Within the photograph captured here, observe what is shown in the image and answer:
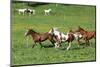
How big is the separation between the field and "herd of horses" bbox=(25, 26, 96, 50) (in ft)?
0.13

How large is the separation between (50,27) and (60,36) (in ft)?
0.53

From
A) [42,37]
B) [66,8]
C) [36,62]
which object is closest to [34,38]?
[42,37]

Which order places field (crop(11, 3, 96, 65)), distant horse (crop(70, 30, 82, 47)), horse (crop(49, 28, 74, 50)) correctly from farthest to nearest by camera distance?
distant horse (crop(70, 30, 82, 47)) → horse (crop(49, 28, 74, 50)) → field (crop(11, 3, 96, 65))

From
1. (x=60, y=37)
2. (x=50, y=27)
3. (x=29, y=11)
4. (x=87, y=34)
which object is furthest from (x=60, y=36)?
(x=29, y=11)

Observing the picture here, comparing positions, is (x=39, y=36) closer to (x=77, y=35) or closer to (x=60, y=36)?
(x=60, y=36)

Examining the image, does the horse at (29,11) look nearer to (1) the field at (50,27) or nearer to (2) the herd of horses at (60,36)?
(1) the field at (50,27)

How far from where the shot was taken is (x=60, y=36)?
2598 mm

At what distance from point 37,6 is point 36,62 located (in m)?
0.63

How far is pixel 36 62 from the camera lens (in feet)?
8.15

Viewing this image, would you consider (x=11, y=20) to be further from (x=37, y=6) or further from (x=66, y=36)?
(x=66, y=36)

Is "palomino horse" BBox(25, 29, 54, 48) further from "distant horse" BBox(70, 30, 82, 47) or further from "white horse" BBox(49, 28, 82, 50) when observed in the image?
"distant horse" BBox(70, 30, 82, 47)

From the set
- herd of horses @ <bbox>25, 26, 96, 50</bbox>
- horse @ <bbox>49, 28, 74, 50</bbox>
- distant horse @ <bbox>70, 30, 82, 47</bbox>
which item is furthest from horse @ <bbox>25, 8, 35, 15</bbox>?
distant horse @ <bbox>70, 30, 82, 47</bbox>

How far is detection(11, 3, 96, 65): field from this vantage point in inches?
94.7

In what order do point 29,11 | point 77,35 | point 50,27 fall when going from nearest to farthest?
point 29,11 < point 50,27 < point 77,35
